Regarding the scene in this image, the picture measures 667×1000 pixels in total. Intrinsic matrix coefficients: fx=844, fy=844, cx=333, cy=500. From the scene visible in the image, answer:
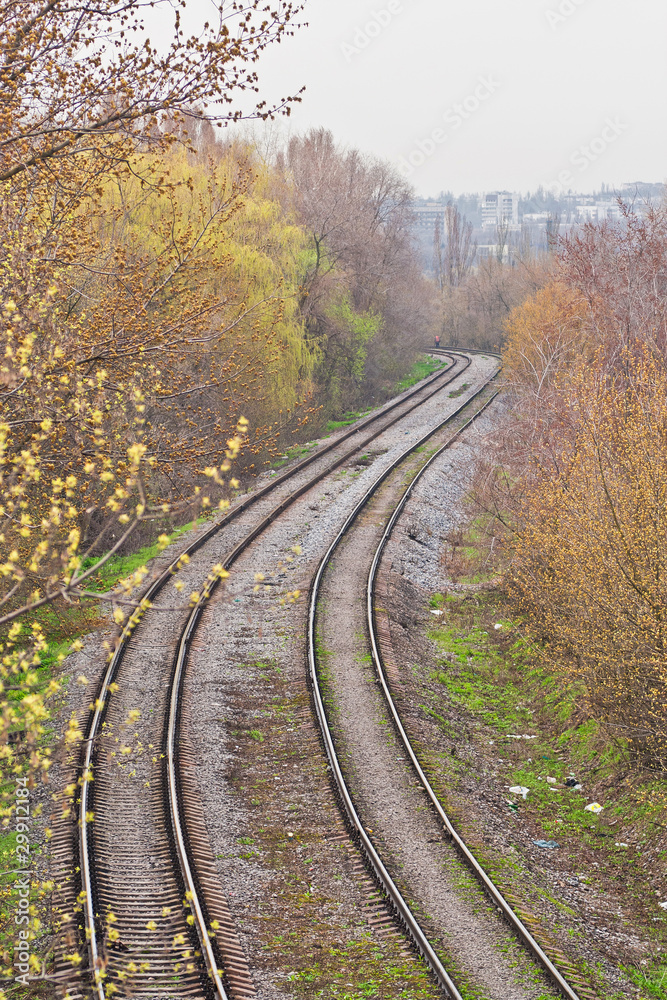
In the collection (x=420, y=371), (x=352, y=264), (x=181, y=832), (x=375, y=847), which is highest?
(x=352, y=264)

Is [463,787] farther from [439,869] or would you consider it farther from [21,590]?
[21,590]

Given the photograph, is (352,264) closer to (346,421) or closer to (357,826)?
(346,421)

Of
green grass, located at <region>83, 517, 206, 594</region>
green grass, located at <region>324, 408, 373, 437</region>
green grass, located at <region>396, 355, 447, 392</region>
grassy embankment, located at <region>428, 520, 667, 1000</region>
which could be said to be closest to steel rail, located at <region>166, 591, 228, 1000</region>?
grassy embankment, located at <region>428, 520, 667, 1000</region>

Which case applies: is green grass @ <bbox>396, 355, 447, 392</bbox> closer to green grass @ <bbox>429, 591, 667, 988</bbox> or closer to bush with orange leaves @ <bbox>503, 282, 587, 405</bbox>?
bush with orange leaves @ <bbox>503, 282, 587, 405</bbox>

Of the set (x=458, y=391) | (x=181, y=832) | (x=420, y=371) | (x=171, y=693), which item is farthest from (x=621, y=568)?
(x=420, y=371)

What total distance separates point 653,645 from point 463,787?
3.33m

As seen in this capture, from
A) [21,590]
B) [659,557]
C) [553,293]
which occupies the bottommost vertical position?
[21,590]

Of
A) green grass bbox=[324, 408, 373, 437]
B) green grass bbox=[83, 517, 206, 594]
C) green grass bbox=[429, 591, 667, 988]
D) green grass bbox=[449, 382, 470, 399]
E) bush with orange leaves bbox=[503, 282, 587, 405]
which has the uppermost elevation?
bush with orange leaves bbox=[503, 282, 587, 405]

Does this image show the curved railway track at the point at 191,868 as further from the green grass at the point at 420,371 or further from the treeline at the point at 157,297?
the green grass at the point at 420,371

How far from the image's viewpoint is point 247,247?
31469 millimetres

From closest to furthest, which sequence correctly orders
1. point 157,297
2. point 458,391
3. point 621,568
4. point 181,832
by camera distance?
point 181,832 → point 621,568 → point 157,297 → point 458,391

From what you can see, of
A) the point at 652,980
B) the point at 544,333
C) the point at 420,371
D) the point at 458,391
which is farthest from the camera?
the point at 420,371

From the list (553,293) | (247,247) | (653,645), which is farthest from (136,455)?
(553,293)

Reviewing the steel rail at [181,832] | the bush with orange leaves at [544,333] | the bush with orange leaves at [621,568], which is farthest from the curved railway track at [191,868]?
the bush with orange leaves at [544,333]
